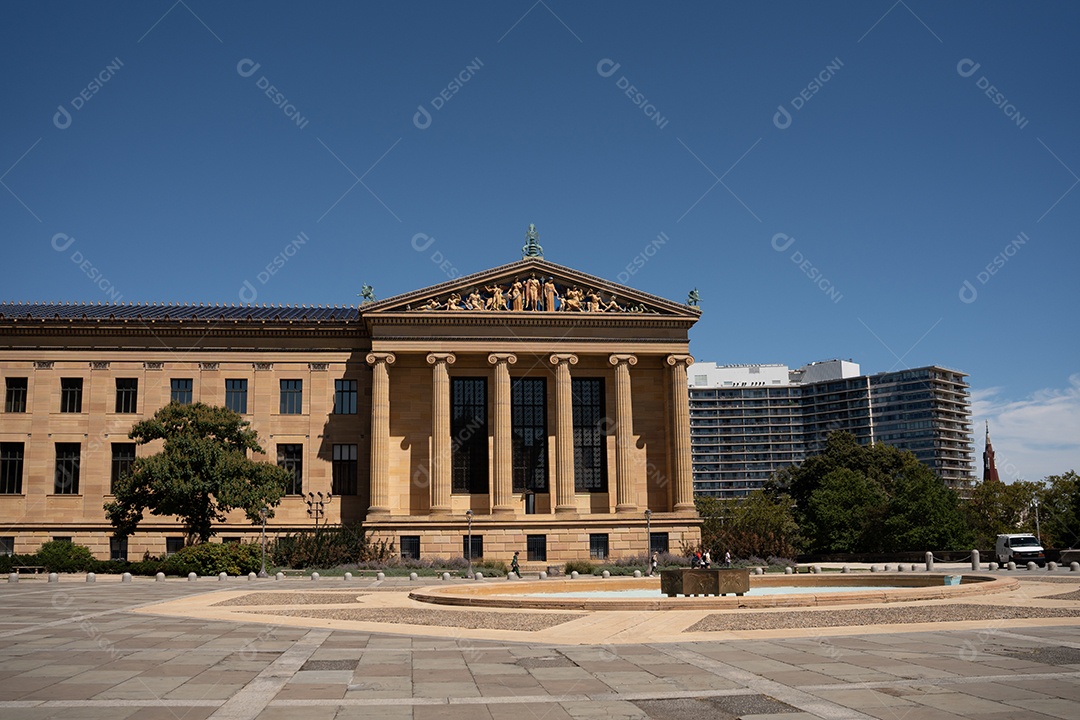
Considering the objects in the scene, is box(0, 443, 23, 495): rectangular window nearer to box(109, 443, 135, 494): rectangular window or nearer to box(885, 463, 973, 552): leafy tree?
box(109, 443, 135, 494): rectangular window

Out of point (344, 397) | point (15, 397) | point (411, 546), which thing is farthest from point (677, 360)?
point (15, 397)

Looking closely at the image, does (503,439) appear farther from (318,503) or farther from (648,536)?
(318,503)

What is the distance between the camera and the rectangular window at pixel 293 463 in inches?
2793

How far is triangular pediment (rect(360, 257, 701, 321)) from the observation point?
232ft

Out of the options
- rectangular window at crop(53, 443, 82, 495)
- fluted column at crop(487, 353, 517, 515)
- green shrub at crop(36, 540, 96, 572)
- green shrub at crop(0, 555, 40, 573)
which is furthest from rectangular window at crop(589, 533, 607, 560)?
rectangular window at crop(53, 443, 82, 495)

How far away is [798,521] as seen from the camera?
99.9 metres

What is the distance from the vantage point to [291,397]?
238ft

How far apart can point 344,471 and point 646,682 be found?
59.6 m

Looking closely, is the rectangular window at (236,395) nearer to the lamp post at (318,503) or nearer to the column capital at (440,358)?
the lamp post at (318,503)

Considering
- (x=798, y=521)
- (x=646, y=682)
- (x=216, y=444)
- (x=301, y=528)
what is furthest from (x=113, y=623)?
(x=798, y=521)

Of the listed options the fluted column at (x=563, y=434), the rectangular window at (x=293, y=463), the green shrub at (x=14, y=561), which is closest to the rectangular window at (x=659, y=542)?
the fluted column at (x=563, y=434)

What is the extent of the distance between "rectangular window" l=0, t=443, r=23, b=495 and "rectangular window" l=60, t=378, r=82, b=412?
13.7 feet

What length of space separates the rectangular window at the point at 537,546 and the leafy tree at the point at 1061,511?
47.1 meters

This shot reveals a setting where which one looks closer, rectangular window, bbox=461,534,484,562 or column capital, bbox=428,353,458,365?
rectangular window, bbox=461,534,484,562
